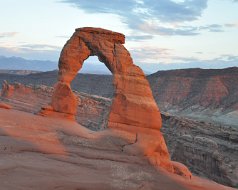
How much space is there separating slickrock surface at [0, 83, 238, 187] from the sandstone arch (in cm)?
1258

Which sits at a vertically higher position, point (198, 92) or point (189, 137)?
point (198, 92)

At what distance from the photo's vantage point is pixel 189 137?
3431 cm

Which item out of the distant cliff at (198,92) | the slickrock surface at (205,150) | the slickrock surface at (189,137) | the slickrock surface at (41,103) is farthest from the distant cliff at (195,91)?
the slickrock surface at (205,150)

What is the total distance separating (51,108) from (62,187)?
7976 mm

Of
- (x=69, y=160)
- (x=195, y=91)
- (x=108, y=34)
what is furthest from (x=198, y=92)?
→ (x=69, y=160)

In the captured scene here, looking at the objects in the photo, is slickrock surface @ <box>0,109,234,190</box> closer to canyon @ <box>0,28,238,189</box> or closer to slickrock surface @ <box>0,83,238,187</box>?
canyon @ <box>0,28,238,189</box>

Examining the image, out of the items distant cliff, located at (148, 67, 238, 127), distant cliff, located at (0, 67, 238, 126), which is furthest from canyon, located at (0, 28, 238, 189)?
distant cliff, located at (148, 67, 238, 127)

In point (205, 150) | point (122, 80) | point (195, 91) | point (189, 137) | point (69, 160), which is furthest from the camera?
point (195, 91)

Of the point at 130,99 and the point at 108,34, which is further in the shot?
the point at 108,34

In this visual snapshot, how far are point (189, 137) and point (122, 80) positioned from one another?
18.1m

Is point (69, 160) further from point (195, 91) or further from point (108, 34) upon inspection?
point (195, 91)

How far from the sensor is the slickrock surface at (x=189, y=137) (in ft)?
96.3

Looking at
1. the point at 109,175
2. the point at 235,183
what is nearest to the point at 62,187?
the point at 109,175

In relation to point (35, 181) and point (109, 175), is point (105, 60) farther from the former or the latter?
point (35, 181)
